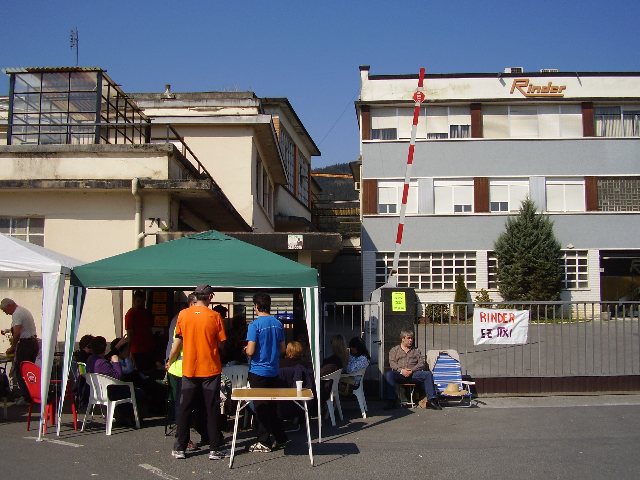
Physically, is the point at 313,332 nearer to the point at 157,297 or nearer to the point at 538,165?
the point at 157,297

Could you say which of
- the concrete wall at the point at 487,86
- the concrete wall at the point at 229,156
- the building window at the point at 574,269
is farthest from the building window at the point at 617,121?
the concrete wall at the point at 229,156

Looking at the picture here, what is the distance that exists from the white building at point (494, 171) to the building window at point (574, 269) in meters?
0.04

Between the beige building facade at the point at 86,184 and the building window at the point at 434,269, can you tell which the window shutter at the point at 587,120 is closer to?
the building window at the point at 434,269

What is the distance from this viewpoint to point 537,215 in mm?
24484

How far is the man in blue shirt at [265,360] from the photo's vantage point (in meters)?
6.70

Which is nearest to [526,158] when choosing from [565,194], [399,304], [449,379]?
[565,194]

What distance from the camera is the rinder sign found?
25406 millimetres

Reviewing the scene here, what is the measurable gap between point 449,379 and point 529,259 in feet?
50.6

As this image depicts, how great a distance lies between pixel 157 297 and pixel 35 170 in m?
3.41

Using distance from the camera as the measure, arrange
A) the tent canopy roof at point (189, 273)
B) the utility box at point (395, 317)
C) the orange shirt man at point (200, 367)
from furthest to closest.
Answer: the utility box at point (395, 317), the tent canopy roof at point (189, 273), the orange shirt man at point (200, 367)

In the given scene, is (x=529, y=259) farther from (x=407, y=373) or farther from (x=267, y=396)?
(x=267, y=396)

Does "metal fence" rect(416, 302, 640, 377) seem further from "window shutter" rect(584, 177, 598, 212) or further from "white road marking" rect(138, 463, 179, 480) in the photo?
"window shutter" rect(584, 177, 598, 212)

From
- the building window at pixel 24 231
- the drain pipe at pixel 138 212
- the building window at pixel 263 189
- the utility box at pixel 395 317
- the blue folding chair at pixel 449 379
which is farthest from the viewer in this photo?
the building window at pixel 263 189

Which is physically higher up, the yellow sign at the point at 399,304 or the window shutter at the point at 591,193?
the window shutter at the point at 591,193
